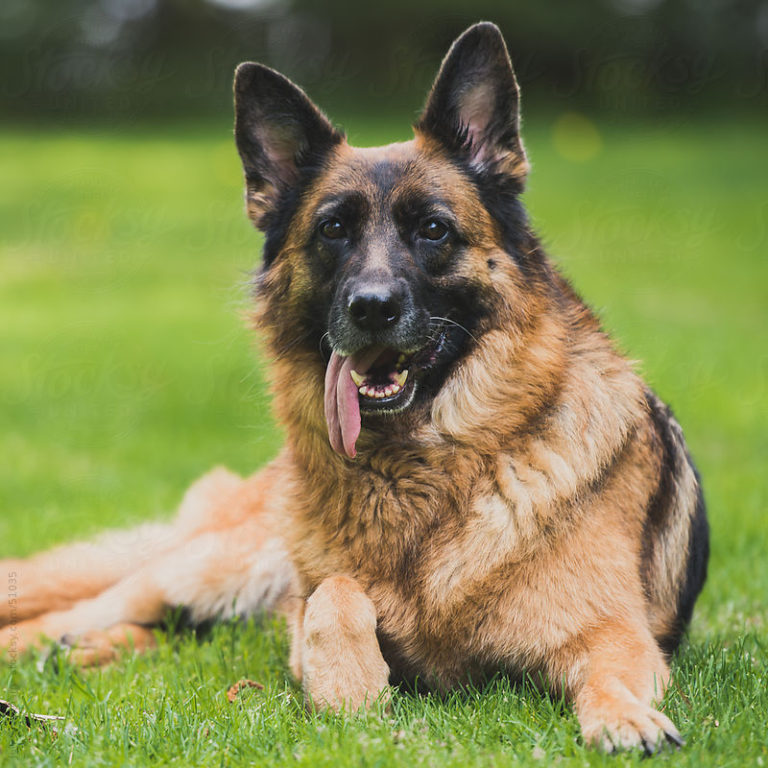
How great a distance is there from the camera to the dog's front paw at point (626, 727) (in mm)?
2881

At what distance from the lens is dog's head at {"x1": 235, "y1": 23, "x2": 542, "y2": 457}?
12.1 feet

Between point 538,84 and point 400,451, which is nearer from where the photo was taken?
point 400,451

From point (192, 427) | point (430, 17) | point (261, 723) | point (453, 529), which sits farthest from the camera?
point (430, 17)

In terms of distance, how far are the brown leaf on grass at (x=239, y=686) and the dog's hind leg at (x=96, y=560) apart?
126cm

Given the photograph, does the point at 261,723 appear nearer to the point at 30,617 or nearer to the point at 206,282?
the point at 30,617

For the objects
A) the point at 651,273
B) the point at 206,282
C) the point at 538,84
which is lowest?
the point at 206,282

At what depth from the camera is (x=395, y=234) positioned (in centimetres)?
381

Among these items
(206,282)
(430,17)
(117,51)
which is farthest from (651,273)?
(117,51)

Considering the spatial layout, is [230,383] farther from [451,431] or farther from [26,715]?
[26,715]

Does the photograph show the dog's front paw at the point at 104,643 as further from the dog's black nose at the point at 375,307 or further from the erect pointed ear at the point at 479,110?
the erect pointed ear at the point at 479,110

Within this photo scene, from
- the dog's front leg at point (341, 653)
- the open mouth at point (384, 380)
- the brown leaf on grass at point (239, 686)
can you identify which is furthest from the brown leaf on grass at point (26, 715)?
the open mouth at point (384, 380)

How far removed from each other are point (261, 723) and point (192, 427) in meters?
6.90

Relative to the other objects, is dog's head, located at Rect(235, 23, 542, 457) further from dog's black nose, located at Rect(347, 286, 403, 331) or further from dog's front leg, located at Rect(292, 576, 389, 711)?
dog's front leg, located at Rect(292, 576, 389, 711)

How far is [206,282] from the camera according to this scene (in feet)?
57.1
